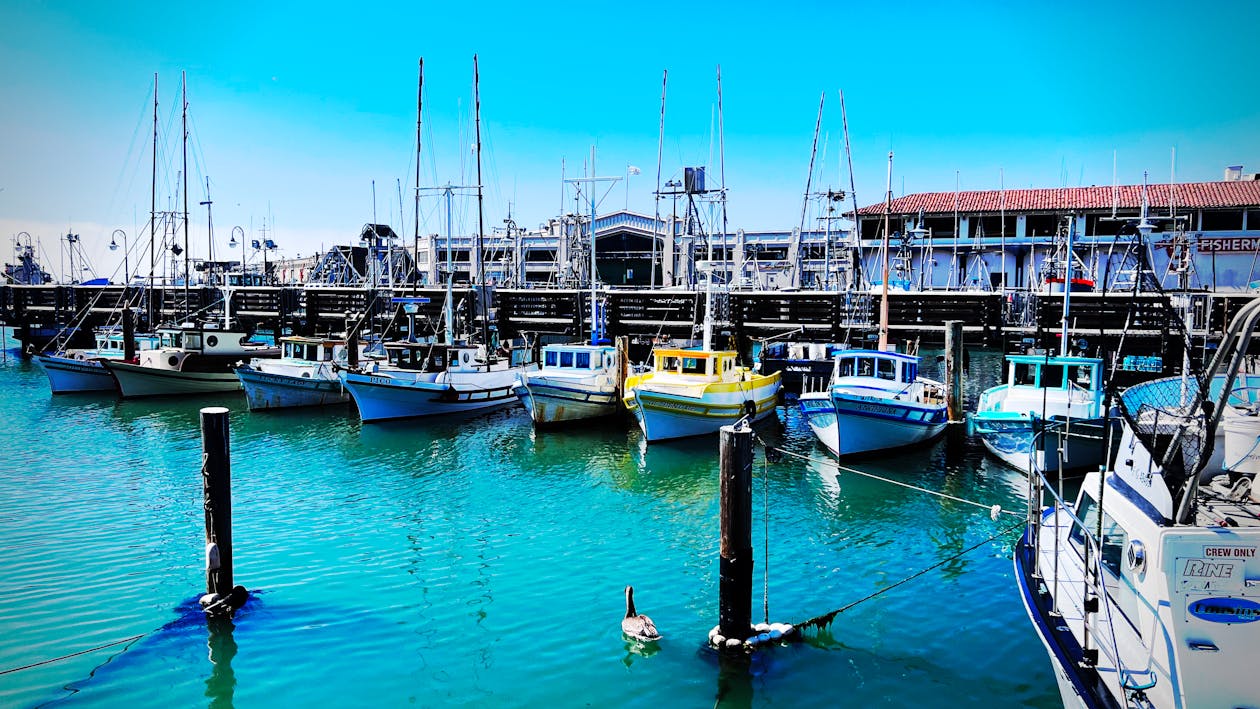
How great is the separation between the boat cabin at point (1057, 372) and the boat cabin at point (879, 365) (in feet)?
8.52

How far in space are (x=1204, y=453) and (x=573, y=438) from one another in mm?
20006

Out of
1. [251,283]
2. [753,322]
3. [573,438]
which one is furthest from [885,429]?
[251,283]

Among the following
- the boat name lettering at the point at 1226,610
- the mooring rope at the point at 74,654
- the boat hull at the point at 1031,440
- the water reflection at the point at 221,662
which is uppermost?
the boat name lettering at the point at 1226,610

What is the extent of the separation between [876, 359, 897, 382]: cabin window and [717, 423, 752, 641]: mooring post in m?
14.2

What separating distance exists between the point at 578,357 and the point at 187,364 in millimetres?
17879

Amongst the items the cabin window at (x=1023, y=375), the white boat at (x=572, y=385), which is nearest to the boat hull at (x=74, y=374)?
the white boat at (x=572, y=385)

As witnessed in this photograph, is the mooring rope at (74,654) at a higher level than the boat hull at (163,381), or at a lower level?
lower

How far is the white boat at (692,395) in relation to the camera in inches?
899

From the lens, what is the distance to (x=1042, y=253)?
174ft

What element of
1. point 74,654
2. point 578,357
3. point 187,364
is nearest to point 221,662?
point 74,654

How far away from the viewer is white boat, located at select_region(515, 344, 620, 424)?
Result: 1023 inches

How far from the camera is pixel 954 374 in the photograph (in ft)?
71.9

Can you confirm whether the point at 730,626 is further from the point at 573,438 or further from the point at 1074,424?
the point at 573,438

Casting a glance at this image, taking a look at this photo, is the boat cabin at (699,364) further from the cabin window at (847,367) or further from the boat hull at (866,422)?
the cabin window at (847,367)
